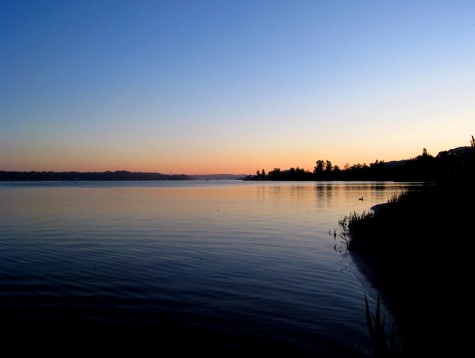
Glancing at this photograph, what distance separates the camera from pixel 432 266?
1427 centimetres

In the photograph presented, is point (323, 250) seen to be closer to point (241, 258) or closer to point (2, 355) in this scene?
point (241, 258)

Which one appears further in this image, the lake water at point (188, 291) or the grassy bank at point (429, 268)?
the lake water at point (188, 291)

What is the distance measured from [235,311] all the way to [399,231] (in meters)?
12.4

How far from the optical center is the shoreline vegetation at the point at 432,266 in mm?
9695

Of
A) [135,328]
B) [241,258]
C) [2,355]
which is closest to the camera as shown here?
[2,355]

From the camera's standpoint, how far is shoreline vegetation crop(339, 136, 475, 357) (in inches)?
382

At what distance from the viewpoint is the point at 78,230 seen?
30.8m

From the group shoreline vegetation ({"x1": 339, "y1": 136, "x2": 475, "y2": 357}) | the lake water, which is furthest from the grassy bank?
the lake water

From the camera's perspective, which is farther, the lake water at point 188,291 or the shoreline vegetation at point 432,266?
the lake water at point 188,291

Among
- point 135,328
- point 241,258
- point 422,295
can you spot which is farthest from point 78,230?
point 422,295

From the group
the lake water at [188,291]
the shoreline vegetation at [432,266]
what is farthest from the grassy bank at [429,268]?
the lake water at [188,291]

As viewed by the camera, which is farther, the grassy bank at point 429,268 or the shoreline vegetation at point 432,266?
the grassy bank at point 429,268

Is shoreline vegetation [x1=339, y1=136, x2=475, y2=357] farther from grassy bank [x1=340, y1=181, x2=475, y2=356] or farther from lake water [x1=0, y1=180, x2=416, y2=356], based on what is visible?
lake water [x1=0, y1=180, x2=416, y2=356]

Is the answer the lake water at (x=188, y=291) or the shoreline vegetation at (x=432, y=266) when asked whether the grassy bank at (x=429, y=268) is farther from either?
the lake water at (x=188, y=291)
